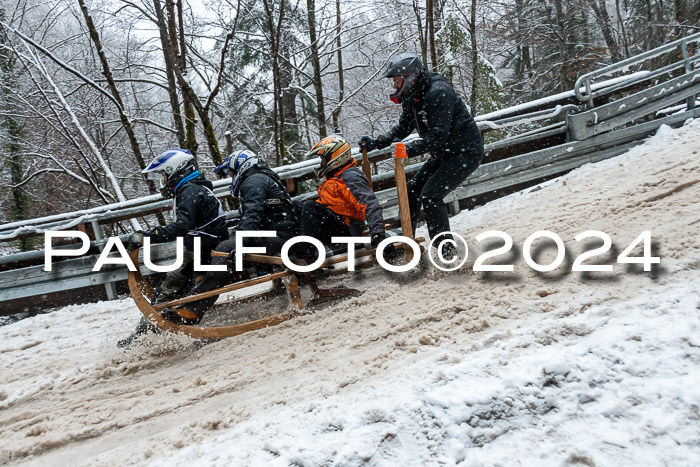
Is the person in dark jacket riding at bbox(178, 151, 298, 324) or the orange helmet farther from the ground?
the orange helmet

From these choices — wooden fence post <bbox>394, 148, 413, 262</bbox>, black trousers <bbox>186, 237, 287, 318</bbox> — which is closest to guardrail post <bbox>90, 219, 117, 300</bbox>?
black trousers <bbox>186, 237, 287, 318</bbox>

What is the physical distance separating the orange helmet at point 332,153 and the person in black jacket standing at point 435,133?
16.8 inches

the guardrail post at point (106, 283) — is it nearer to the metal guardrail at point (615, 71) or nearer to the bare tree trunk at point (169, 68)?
the bare tree trunk at point (169, 68)

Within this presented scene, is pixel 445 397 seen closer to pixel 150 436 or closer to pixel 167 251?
pixel 150 436

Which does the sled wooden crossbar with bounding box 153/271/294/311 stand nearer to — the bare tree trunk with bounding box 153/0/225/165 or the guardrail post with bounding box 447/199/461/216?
the guardrail post with bounding box 447/199/461/216

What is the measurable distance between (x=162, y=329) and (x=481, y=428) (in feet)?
10.4

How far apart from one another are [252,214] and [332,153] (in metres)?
1.09

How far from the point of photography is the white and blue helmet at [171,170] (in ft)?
16.2

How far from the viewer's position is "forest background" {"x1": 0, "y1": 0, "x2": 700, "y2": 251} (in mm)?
12211

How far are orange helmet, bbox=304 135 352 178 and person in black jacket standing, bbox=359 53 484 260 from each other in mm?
426

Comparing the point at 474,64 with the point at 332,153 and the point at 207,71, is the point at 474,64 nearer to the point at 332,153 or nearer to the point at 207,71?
the point at 207,71

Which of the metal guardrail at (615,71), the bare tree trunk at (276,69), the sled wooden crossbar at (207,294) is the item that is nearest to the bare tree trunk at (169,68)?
the bare tree trunk at (276,69)

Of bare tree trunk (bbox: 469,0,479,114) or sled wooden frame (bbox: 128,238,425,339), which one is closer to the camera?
sled wooden frame (bbox: 128,238,425,339)

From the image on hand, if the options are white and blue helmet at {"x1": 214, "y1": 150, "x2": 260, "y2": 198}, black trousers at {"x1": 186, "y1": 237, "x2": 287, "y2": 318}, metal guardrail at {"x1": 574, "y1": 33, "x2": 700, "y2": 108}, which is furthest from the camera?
metal guardrail at {"x1": 574, "y1": 33, "x2": 700, "y2": 108}
